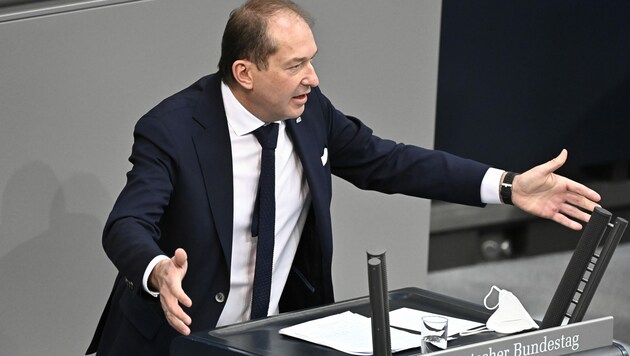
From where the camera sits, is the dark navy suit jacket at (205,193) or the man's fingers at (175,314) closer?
the man's fingers at (175,314)

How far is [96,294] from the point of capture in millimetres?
3549

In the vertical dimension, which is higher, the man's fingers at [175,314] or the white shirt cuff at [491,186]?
the white shirt cuff at [491,186]

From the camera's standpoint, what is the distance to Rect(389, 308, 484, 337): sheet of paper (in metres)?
2.44

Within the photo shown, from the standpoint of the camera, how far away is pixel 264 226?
9.23 feet

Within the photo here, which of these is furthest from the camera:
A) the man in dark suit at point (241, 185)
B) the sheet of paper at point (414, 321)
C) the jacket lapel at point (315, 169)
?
the jacket lapel at point (315, 169)

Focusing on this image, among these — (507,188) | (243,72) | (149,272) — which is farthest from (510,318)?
(243,72)

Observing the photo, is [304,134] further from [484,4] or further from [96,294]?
[484,4]

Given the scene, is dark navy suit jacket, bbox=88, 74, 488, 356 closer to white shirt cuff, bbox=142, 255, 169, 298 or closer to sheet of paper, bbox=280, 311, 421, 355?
white shirt cuff, bbox=142, 255, 169, 298

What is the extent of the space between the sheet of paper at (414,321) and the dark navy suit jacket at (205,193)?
0.38 m

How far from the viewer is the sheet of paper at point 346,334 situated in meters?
2.34

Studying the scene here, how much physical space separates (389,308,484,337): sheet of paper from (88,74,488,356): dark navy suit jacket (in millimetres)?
384

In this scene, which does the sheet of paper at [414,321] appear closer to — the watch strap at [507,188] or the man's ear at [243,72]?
the watch strap at [507,188]

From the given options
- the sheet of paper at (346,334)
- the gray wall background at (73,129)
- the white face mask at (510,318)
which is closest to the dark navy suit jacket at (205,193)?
the sheet of paper at (346,334)

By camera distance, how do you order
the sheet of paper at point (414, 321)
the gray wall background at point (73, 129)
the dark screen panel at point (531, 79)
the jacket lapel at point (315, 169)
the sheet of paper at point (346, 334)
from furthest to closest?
the dark screen panel at point (531, 79) < the gray wall background at point (73, 129) < the jacket lapel at point (315, 169) < the sheet of paper at point (414, 321) < the sheet of paper at point (346, 334)
